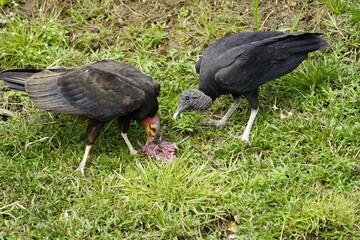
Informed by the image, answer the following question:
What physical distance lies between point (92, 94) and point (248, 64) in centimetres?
152

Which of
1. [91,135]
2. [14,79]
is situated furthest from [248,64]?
[14,79]

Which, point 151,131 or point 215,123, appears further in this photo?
point 215,123

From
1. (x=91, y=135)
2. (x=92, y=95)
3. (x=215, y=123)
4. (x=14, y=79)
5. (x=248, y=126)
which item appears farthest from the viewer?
(x=215, y=123)

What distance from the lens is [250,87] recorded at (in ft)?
15.5

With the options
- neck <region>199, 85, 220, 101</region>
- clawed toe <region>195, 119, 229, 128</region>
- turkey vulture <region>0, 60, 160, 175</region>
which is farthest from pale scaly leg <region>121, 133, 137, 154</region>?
neck <region>199, 85, 220, 101</region>

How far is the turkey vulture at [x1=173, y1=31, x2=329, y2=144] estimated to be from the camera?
4.66 metres

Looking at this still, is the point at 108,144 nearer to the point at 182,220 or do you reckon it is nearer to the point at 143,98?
the point at 143,98

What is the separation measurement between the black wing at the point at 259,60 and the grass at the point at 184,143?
0.45 metres

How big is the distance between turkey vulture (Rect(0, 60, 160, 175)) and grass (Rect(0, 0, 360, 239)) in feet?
1.36

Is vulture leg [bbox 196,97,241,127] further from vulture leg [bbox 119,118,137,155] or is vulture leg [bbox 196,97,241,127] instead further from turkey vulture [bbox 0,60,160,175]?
vulture leg [bbox 119,118,137,155]

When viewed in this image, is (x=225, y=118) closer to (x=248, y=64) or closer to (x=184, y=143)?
(x=184, y=143)

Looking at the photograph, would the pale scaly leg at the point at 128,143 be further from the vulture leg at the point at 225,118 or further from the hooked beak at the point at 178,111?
the vulture leg at the point at 225,118

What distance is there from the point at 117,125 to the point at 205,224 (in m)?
1.63

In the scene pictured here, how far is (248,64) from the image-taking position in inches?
184
